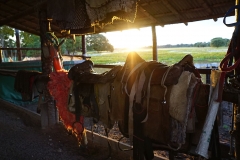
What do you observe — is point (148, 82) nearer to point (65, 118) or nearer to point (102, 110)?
point (102, 110)

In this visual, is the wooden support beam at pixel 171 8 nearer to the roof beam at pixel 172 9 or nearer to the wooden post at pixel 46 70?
the roof beam at pixel 172 9

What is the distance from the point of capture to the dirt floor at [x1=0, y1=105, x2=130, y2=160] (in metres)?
3.33

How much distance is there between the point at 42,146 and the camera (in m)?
3.69

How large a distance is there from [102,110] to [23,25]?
803 centimetres

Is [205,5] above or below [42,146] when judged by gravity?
above

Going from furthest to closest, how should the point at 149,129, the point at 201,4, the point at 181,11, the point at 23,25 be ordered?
the point at 23,25 < the point at 181,11 < the point at 201,4 < the point at 149,129

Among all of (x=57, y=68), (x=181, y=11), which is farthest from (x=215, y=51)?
(x=57, y=68)

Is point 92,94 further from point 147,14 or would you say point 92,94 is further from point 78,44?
point 78,44

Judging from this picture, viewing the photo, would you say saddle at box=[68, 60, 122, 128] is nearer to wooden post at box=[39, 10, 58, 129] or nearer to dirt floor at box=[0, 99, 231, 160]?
dirt floor at box=[0, 99, 231, 160]

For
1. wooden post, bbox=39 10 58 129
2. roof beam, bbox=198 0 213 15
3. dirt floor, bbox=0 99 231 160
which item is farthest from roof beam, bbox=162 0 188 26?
dirt floor, bbox=0 99 231 160

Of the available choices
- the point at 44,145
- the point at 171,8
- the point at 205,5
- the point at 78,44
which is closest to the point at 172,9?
the point at 171,8

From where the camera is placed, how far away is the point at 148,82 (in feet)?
6.26

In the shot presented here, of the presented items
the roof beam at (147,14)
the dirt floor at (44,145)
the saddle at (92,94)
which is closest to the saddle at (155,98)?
the saddle at (92,94)

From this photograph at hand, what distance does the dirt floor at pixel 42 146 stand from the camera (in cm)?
333
